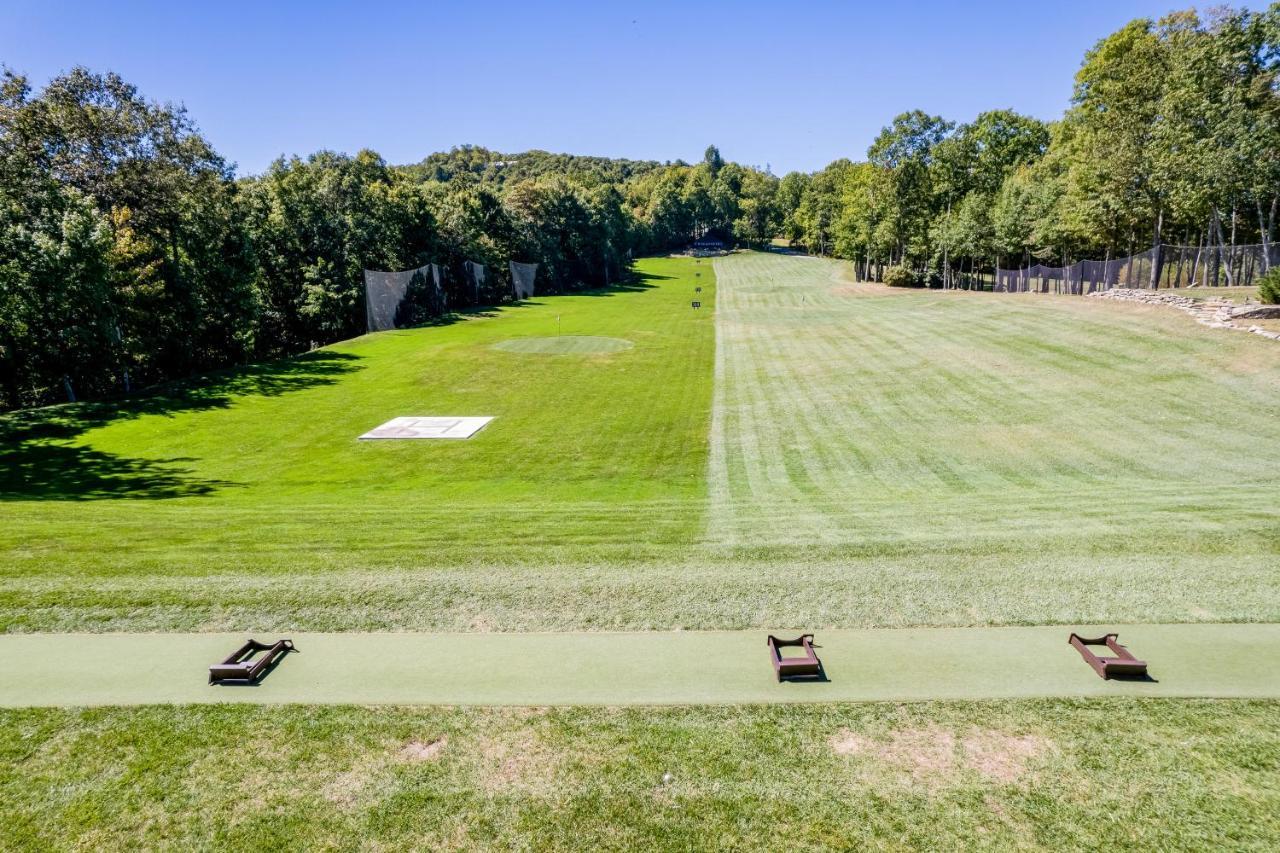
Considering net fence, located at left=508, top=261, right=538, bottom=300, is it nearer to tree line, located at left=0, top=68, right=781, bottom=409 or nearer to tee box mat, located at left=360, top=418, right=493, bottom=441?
tree line, located at left=0, top=68, right=781, bottom=409

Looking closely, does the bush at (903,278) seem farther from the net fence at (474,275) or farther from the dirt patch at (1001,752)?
the dirt patch at (1001,752)

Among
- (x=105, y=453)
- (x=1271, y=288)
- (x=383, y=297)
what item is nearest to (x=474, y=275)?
(x=383, y=297)

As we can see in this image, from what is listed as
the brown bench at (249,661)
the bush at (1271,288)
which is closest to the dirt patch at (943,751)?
the brown bench at (249,661)

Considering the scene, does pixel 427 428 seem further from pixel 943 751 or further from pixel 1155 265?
pixel 1155 265

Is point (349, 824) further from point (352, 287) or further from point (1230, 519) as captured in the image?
point (352, 287)

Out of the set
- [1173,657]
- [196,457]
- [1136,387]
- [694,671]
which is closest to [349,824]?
[694,671]

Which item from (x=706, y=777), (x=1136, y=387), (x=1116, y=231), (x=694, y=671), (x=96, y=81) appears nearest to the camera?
(x=706, y=777)
